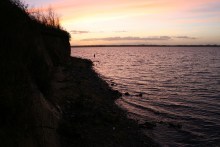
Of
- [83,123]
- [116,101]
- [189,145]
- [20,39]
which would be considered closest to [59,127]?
[83,123]

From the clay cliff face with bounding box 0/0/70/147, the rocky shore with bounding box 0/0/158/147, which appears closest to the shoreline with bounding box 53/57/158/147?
the rocky shore with bounding box 0/0/158/147

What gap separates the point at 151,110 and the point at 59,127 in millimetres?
10830

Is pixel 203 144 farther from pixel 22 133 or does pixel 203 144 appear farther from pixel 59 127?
pixel 22 133

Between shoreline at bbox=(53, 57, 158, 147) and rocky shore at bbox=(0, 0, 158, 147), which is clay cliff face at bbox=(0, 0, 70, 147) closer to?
rocky shore at bbox=(0, 0, 158, 147)

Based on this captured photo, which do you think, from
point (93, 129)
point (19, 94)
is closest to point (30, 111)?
point (19, 94)

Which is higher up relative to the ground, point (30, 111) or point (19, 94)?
point (19, 94)

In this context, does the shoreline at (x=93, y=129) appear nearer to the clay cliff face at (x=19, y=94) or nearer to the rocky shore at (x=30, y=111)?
the rocky shore at (x=30, y=111)

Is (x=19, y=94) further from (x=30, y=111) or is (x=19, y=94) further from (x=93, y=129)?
(x=93, y=129)

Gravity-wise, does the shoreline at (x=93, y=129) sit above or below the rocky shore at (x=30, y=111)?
below

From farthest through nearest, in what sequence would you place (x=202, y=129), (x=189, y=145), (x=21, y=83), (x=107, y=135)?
1. (x=202, y=129)
2. (x=189, y=145)
3. (x=107, y=135)
4. (x=21, y=83)

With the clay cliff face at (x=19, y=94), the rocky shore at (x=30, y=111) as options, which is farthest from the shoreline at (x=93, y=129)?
the clay cliff face at (x=19, y=94)

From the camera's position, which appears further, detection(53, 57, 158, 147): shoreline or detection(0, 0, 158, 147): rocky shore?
detection(53, 57, 158, 147): shoreline

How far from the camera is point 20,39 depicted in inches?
335

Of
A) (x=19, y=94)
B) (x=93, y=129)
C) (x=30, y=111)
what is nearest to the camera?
(x=19, y=94)
